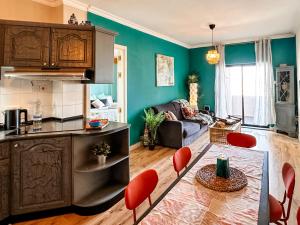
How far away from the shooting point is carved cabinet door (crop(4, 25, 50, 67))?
243 cm

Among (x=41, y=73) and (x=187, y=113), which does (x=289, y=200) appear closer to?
(x=41, y=73)

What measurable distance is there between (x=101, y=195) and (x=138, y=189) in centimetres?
134

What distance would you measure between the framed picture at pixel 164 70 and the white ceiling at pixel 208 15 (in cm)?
69

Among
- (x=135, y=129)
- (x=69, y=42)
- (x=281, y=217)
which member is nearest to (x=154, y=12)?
(x=69, y=42)

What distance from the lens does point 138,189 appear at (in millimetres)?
1433

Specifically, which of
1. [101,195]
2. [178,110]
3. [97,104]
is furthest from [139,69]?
[101,195]

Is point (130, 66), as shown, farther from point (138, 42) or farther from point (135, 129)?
point (135, 129)

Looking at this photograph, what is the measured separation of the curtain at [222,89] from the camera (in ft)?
22.6

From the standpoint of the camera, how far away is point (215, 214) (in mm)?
1135

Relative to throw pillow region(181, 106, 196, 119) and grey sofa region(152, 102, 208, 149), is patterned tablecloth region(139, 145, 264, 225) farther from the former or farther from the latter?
throw pillow region(181, 106, 196, 119)

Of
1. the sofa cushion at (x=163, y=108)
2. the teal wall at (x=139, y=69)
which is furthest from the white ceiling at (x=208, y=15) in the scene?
the sofa cushion at (x=163, y=108)

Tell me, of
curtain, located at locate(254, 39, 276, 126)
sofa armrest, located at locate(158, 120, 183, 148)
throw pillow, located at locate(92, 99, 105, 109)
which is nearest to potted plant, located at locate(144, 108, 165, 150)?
sofa armrest, located at locate(158, 120, 183, 148)

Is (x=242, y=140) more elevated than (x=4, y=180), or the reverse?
(x=242, y=140)

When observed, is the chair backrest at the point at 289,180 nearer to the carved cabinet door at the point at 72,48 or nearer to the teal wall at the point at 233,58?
the carved cabinet door at the point at 72,48
